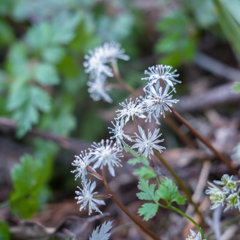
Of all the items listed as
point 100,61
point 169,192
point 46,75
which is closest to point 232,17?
point 100,61

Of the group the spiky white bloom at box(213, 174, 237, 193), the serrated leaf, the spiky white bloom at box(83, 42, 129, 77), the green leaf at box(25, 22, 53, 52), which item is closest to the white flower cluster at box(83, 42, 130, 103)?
the spiky white bloom at box(83, 42, 129, 77)

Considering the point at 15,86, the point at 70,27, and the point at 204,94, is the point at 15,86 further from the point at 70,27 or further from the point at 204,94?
the point at 204,94

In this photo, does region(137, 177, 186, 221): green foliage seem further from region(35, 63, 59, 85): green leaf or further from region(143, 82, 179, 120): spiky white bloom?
region(35, 63, 59, 85): green leaf

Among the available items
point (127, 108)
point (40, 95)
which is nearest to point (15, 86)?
point (40, 95)

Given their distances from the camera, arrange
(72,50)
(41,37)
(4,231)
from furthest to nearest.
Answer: (72,50), (41,37), (4,231)

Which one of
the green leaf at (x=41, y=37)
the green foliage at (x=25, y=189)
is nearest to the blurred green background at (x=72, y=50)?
the green leaf at (x=41, y=37)

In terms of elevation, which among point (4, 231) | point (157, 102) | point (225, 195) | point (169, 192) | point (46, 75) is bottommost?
point (4, 231)

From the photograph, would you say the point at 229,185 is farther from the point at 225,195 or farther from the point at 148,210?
the point at 148,210
